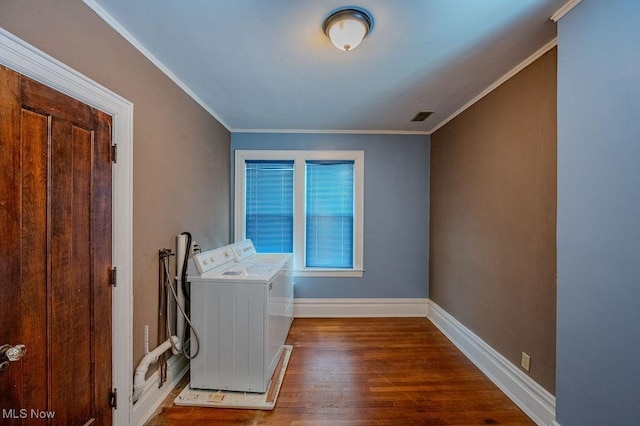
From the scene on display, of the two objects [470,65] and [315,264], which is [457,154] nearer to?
[470,65]

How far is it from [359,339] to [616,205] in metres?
2.44

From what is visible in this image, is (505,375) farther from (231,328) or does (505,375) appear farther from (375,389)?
(231,328)

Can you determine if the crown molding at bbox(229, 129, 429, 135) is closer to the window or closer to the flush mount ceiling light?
the window

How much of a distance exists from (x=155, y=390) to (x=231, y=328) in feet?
2.10

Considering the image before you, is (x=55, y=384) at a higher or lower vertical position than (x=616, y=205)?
lower

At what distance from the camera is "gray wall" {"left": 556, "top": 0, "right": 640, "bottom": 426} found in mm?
1118

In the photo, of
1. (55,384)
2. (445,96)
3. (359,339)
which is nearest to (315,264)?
(359,339)

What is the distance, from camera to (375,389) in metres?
2.12

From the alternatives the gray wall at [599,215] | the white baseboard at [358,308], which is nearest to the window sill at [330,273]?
the white baseboard at [358,308]

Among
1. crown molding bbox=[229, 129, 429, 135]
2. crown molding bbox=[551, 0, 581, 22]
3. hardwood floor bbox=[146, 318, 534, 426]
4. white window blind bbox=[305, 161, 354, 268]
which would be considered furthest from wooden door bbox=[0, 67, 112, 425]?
crown molding bbox=[551, 0, 581, 22]

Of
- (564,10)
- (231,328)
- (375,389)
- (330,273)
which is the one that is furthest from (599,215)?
(330,273)

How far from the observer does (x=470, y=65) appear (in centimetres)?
197

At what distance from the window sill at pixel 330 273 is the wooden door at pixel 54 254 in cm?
229

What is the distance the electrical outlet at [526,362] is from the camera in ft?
6.16
